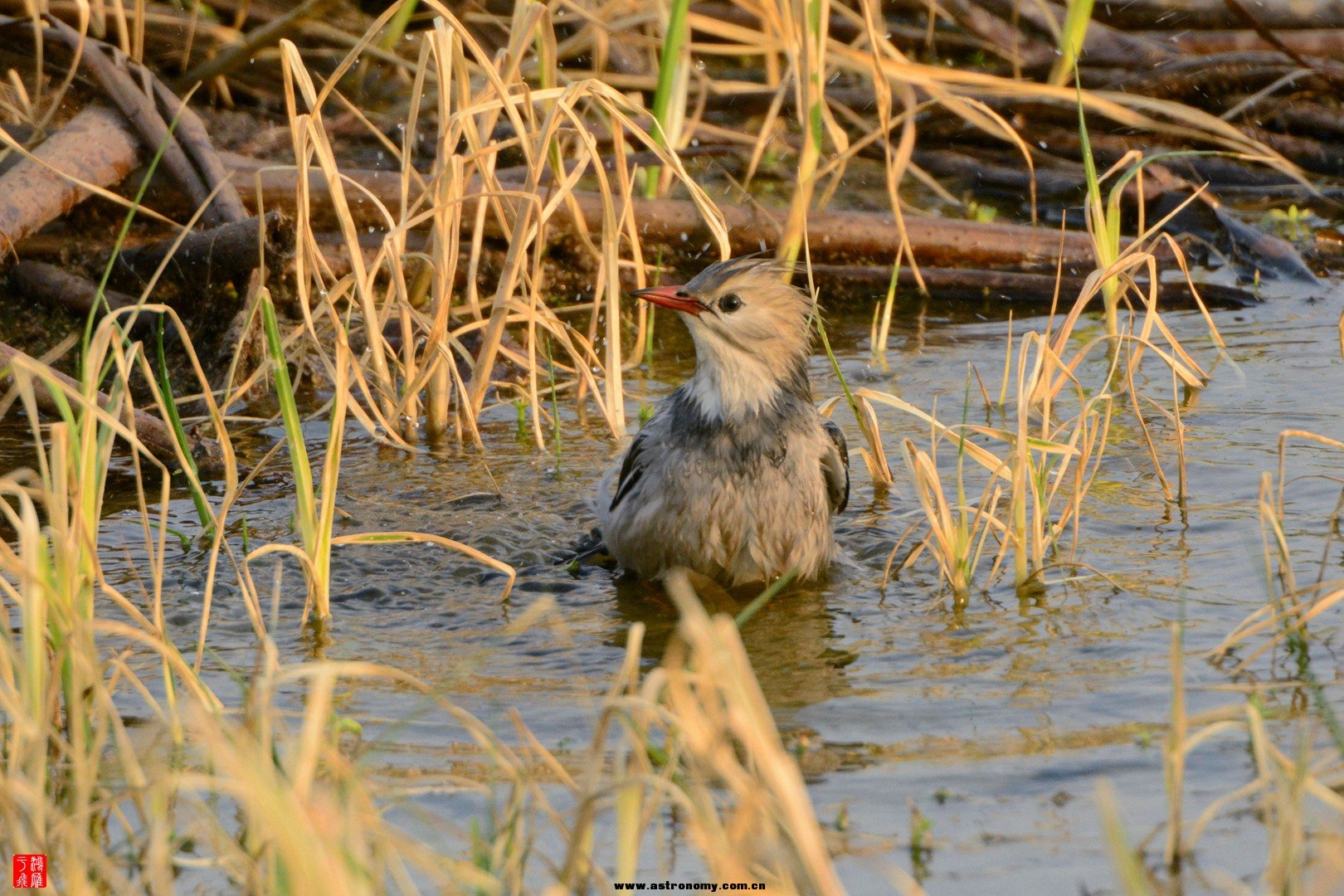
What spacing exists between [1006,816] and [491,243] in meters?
4.93

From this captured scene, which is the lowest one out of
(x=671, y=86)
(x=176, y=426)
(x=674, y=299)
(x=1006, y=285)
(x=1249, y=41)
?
(x=176, y=426)

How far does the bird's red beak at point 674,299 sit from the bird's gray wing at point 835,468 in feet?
1.98

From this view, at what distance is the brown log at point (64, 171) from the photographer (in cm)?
612

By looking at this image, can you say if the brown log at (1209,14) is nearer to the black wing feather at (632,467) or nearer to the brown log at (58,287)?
the black wing feather at (632,467)

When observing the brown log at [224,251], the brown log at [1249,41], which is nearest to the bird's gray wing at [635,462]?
the brown log at [224,251]

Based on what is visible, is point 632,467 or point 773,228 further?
point 773,228

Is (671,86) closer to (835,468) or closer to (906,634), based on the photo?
(835,468)

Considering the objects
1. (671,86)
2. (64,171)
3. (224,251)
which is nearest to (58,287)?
(64,171)

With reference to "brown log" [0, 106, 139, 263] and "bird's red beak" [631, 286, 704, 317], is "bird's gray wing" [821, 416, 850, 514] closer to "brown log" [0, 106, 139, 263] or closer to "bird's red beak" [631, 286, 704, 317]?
"bird's red beak" [631, 286, 704, 317]

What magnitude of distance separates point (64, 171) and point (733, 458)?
313 cm

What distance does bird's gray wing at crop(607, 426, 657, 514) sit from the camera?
16.4 ft

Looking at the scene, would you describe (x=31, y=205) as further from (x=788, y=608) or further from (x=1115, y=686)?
(x=1115, y=686)

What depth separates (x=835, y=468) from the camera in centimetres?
522

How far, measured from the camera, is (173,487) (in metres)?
5.68
